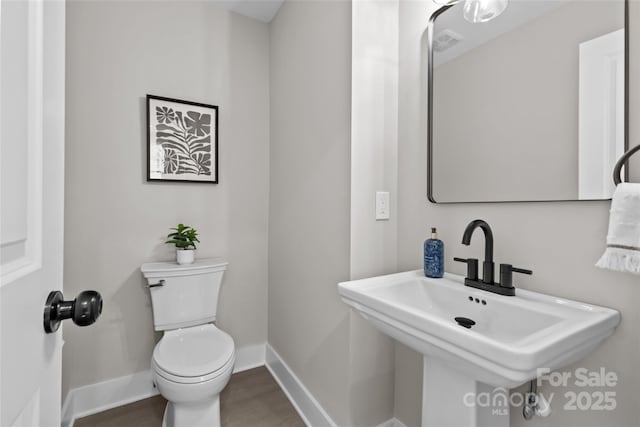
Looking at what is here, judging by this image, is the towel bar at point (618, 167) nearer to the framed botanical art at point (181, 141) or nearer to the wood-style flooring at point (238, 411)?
the wood-style flooring at point (238, 411)

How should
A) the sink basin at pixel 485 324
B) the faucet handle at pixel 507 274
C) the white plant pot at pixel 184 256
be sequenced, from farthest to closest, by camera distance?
the white plant pot at pixel 184 256 → the faucet handle at pixel 507 274 → the sink basin at pixel 485 324

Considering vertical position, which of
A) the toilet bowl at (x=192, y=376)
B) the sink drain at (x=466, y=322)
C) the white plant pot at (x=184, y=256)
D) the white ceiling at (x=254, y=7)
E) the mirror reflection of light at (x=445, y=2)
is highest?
the white ceiling at (x=254, y=7)

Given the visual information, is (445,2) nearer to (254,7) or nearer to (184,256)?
(254,7)

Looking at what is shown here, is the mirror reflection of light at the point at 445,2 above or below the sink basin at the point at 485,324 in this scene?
above

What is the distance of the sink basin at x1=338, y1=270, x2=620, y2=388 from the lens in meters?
0.67

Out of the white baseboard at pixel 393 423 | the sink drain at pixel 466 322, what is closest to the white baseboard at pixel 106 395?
the white baseboard at pixel 393 423

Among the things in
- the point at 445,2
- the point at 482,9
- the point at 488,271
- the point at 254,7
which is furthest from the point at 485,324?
the point at 254,7

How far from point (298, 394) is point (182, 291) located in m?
0.90

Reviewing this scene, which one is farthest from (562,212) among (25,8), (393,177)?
(25,8)

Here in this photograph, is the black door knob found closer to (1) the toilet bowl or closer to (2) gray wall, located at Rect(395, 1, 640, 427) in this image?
(1) the toilet bowl

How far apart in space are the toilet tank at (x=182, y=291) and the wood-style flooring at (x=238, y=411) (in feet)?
1.55

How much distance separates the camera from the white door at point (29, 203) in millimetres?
373

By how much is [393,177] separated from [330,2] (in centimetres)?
92

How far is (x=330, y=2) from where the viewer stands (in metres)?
1.52
